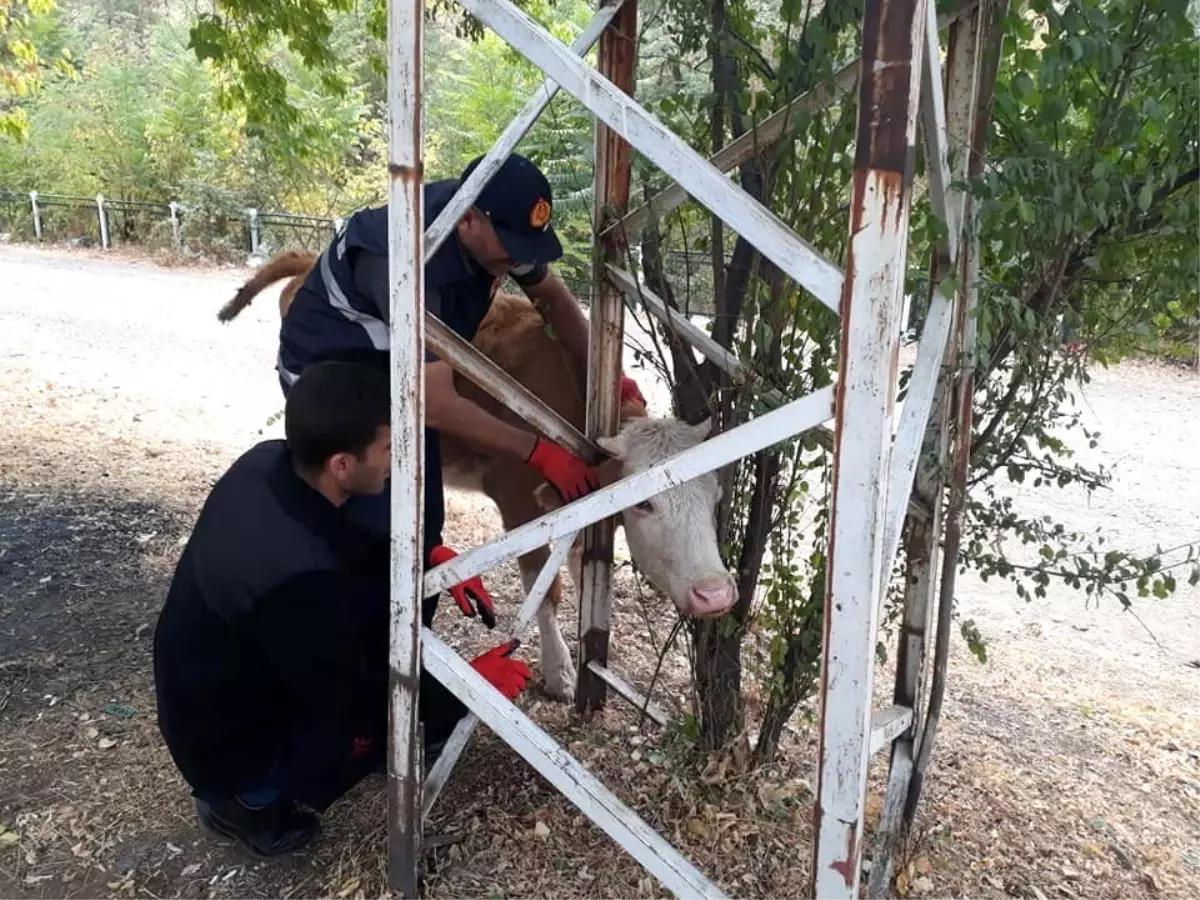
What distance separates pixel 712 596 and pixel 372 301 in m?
1.44

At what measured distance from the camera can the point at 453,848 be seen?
109 inches

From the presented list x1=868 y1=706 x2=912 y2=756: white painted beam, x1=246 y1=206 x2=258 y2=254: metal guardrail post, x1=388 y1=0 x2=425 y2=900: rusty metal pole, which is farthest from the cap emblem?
x1=246 y1=206 x2=258 y2=254: metal guardrail post

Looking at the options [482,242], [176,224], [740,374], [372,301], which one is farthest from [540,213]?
[176,224]

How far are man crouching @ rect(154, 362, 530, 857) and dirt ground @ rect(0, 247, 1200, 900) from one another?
0.91 feet

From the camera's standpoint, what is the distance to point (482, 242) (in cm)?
303

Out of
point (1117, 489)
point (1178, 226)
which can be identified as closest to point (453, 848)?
point (1178, 226)

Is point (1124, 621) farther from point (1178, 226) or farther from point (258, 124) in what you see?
point (258, 124)

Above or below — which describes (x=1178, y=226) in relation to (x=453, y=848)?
above

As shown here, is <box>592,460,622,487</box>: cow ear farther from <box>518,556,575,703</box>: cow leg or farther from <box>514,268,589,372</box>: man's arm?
<box>518,556,575,703</box>: cow leg

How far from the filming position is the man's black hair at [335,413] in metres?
2.41

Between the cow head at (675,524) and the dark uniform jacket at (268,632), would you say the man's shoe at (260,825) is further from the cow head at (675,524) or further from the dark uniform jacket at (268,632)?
the cow head at (675,524)

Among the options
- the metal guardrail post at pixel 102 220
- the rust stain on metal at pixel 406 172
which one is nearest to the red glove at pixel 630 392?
the rust stain on metal at pixel 406 172

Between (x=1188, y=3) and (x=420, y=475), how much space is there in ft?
5.82

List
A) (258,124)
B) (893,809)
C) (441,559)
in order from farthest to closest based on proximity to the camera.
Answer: (258,124) → (441,559) → (893,809)
